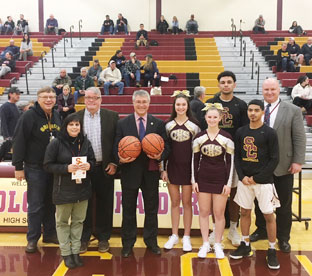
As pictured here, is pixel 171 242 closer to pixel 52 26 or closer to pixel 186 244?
pixel 186 244

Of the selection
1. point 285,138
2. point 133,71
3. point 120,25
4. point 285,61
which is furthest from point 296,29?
point 285,138

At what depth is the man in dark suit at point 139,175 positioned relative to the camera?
3.53 meters

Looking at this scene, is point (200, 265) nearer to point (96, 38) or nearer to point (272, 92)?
point (272, 92)

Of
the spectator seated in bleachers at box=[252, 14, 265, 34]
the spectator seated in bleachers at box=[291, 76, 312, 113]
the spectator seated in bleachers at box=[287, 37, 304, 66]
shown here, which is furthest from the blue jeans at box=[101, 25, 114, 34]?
the spectator seated in bleachers at box=[291, 76, 312, 113]

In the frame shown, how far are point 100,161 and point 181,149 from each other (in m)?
0.86

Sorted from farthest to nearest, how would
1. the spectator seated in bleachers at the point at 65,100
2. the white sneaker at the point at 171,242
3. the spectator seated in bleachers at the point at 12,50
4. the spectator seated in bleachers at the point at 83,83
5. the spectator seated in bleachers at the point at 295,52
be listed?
the spectator seated in bleachers at the point at 12,50, the spectator seated in bleachers at the point at 295,52, the spectator seated in bleachers at the point at 83,83, the spectator seated in bleachers at the point at 65,100, the white sneaker at the point at 171,242

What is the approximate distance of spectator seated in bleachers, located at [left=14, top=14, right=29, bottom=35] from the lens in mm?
17453

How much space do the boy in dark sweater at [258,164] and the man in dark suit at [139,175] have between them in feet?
2.53

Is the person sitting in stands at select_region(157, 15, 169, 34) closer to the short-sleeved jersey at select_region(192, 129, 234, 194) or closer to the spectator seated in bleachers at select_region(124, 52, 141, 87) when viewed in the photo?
the spectator seated in bleachers at select_region(124, 52, 141, 87)

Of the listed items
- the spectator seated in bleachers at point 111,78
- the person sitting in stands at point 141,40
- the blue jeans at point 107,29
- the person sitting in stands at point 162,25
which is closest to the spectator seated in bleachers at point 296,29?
the person sitting in stands at point 162,25

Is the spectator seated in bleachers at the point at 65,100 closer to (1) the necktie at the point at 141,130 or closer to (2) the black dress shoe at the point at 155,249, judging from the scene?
(1) the necktie at the point at 141,130

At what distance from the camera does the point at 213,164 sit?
11.4ft

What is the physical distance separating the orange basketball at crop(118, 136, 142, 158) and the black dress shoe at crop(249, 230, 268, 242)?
5.76ft

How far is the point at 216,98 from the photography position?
385 centimetres
